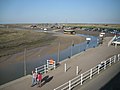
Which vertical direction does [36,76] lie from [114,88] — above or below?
above

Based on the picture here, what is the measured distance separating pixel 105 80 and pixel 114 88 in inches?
43.7

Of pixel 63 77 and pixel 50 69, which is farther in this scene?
pixel 50 69

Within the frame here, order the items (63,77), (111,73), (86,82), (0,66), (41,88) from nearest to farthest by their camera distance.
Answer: (41,88), (86,82), (63,77), (111,73), (0,66)

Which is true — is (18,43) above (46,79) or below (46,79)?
below

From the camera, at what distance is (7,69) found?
2028cm

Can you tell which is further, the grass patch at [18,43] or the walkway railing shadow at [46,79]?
the grass patch at [18,43]

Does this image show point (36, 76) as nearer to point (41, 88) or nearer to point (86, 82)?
point (41, 88)

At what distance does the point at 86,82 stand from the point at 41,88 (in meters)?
3.25

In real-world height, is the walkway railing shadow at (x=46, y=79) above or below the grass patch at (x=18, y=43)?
above

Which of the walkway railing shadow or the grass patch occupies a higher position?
the walkway railing shadow

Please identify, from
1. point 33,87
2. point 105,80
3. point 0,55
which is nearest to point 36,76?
point 33,87

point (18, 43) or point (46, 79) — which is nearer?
point (46, 79)

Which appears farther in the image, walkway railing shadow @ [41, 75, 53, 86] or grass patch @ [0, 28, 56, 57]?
grass patch @ [0, 28, 56, 57]

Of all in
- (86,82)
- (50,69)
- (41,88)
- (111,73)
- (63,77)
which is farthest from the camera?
(50,69)
